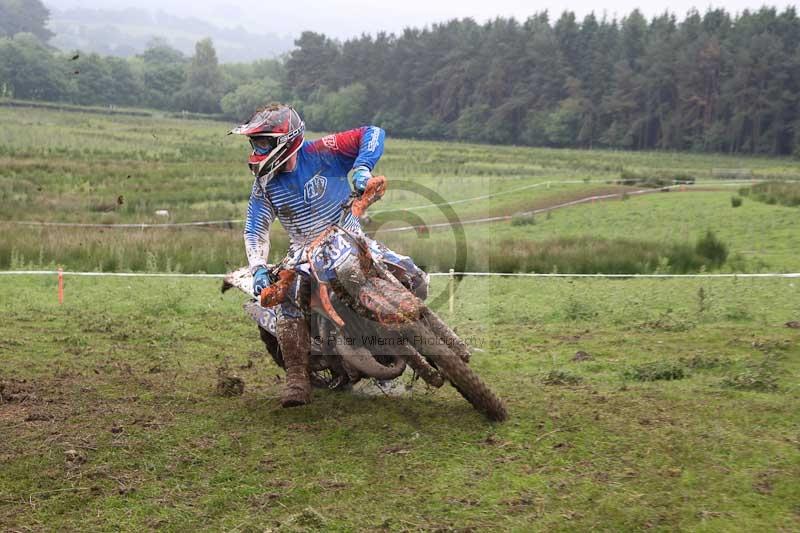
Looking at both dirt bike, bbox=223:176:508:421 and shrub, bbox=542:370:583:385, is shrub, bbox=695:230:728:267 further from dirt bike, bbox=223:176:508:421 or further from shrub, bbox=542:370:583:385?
dirt bike, bbox=223:176:508:421

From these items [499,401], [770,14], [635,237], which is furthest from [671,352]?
[770,14]

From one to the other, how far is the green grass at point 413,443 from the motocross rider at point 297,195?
660mm

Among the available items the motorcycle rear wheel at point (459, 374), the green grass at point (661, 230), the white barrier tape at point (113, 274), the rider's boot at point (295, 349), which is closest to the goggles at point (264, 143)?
the rider's boot at point (295, 349)

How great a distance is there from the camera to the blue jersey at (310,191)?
25.2ft

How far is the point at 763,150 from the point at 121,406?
232 feet

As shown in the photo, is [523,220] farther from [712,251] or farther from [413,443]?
[413,443]

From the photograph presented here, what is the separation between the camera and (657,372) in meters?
8.76

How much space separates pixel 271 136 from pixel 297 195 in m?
0.56

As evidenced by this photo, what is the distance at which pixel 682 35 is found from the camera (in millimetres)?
81188

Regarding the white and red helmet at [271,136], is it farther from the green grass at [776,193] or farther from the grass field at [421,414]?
the green grass at [776,193]

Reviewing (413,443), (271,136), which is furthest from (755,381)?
(271,136)

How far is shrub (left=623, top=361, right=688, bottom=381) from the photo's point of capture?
28.6 ft

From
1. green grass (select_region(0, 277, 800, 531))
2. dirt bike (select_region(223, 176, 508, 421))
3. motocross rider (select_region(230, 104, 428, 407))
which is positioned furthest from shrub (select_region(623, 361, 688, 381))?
motocross rider (select_region(230, 104, 428, 407))

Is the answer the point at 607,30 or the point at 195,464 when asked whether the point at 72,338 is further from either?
the point at 607,30
